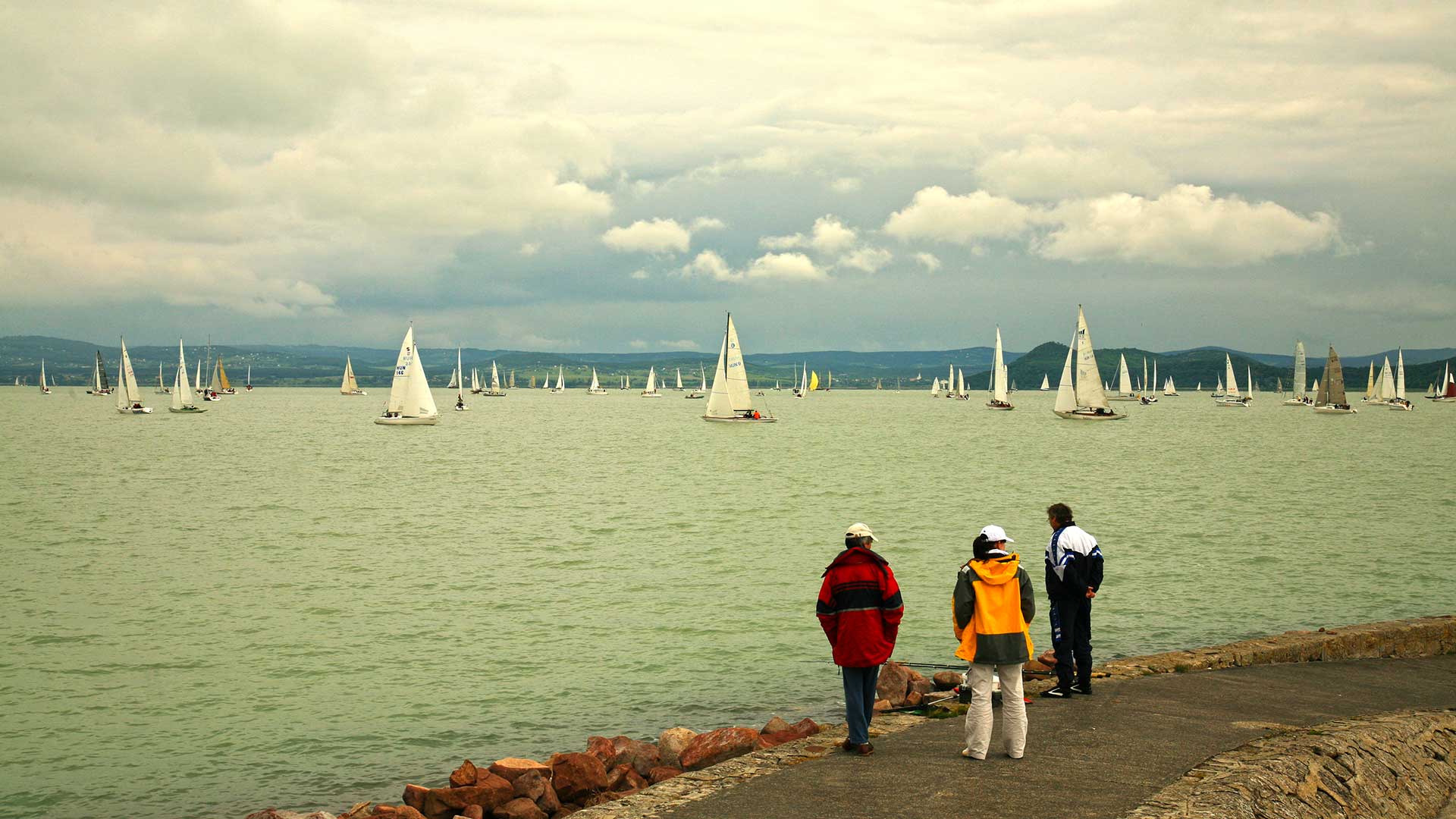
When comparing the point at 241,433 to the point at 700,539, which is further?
the point at 241,433

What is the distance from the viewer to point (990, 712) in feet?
32.6

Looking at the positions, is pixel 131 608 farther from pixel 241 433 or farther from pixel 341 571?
pixel 241 433

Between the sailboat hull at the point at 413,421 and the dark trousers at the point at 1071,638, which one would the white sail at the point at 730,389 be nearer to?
the sailboat hull at the point at 413,421

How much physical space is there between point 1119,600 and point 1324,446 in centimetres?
7711

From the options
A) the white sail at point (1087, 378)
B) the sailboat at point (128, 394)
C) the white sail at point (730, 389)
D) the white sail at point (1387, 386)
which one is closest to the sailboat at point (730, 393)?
the white sail at point (730, 389)

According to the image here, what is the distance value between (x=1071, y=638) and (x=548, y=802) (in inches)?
232

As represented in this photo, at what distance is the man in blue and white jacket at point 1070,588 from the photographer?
11.7 metres

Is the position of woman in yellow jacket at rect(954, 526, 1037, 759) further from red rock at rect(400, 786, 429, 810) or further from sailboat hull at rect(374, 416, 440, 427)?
sailboat hull at rect(374, 416, 440, 427)

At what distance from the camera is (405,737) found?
15469 millimetres

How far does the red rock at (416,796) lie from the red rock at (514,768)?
79cm

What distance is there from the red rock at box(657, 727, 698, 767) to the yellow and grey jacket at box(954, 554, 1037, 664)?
14.6 ft

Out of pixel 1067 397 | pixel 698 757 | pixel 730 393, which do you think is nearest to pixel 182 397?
pixel 730 393

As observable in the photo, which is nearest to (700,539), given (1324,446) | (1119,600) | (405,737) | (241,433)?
(1119,600)

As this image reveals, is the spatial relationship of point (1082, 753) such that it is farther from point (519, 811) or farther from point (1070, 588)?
point (519, 811)
